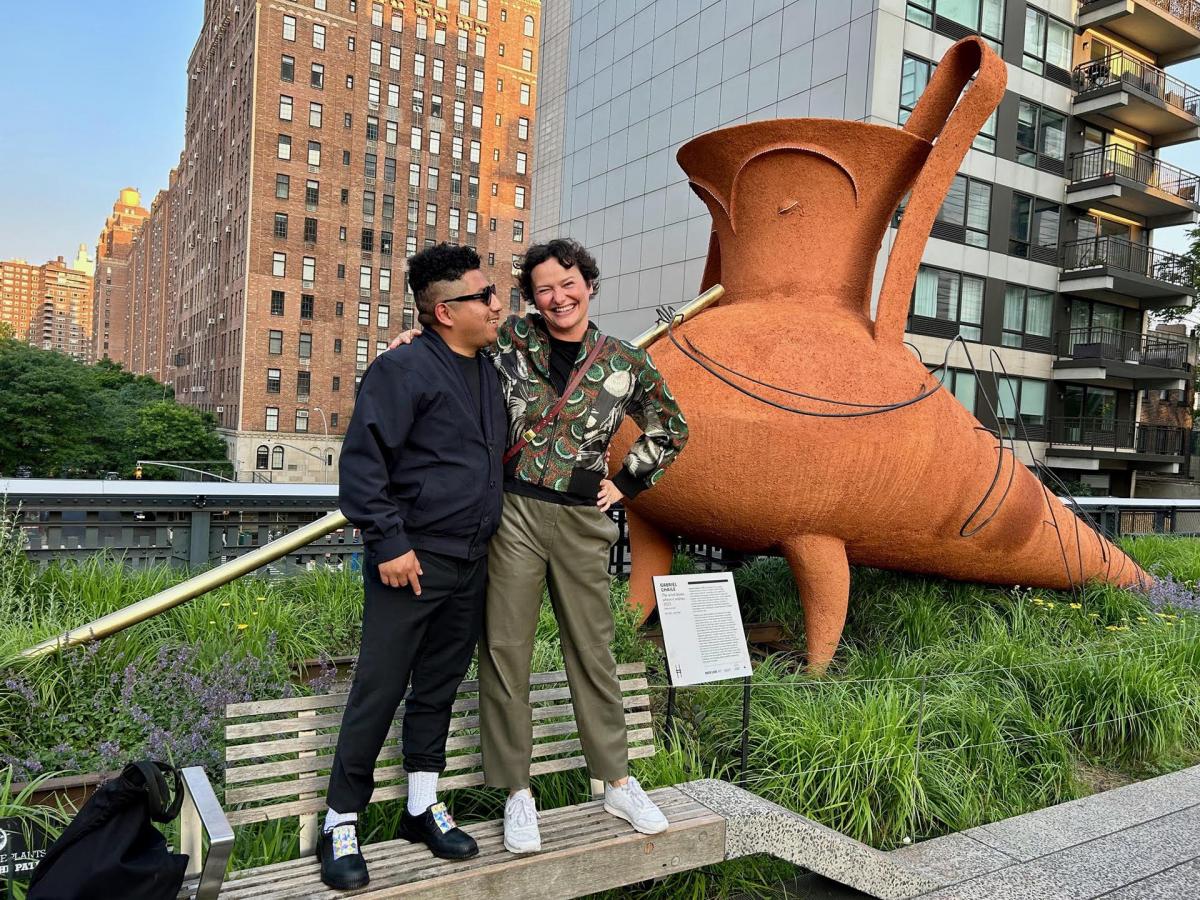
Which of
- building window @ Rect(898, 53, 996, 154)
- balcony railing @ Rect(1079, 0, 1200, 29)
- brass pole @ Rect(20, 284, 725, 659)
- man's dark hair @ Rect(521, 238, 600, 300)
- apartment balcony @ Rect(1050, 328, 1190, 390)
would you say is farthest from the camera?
balcony railing @ Rect(1079, 0, 1200, 29)

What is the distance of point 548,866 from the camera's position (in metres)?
2.52

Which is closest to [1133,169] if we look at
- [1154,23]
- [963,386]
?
[1154,23]

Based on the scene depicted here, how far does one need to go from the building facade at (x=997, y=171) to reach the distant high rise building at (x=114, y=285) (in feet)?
379

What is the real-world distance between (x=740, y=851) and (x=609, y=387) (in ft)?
5.30

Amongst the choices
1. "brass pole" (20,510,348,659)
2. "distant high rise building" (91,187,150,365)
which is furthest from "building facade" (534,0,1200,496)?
"distant high rise building" (91,187,150,365)

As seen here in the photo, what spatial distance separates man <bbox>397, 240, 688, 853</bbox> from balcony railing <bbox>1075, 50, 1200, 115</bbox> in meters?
22.8

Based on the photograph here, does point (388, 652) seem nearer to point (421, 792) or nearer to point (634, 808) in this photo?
point (421, 792)

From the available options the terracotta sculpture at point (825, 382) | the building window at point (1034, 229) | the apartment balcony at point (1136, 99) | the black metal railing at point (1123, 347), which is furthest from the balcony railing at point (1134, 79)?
the terracotta sculpture at point (825, 382)

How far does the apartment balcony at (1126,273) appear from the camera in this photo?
21219 mm

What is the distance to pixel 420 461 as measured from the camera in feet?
8.06

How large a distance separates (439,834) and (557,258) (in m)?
1.78

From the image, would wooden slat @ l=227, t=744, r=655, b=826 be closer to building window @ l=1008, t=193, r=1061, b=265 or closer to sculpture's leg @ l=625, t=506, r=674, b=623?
sculpture's leg @ l=625, t=506, r=674, b=623

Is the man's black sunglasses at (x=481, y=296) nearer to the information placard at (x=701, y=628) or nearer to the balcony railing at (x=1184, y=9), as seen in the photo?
the information placard at (x=701, y=628)

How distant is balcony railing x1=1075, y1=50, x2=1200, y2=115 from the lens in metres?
21.2
